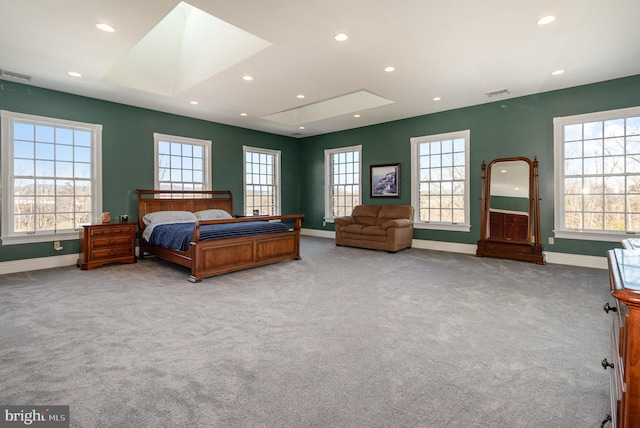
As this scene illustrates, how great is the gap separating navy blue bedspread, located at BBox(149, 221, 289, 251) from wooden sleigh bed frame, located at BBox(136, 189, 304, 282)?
0.25 feet

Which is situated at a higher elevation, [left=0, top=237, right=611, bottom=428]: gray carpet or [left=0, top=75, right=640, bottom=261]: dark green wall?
[left=0, top=75, right=640, bottom=261]: dark green wall

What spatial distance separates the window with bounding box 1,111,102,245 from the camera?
15.3 feet

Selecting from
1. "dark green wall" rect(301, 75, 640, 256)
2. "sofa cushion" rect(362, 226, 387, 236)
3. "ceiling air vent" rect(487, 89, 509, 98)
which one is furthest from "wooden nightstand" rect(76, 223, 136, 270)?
"ceiling air vent" rect(487, 89, 509, 98)

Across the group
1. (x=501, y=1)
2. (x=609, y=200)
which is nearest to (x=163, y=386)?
(x=501, y=1)

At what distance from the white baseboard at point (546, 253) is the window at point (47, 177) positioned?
5252mm

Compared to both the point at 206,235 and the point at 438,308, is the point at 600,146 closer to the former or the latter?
the point at 438,308

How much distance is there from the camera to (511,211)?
5.54 metres

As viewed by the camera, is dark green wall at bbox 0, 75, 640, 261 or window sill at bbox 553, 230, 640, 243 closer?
window sill at bbox 553, 230, 640, 243

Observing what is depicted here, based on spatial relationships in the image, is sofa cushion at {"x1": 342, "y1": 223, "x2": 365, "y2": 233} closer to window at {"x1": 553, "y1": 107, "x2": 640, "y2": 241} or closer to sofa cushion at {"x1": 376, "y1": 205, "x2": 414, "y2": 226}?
sofa cushion at {"x1": 376, "y1": 205, "x2": 414, "y2": 226}

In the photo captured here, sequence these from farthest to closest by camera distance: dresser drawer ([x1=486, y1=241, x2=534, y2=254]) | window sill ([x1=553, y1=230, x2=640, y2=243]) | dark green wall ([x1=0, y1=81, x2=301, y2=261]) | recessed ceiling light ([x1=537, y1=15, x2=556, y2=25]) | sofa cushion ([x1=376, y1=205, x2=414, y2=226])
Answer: sofa cushion ([x1=376, y1=205, x2=414, y2=226]), dresser drawer ([x1=486, y1=241, x2=534, y2=254]), dark green wall ([x1=0, y1=81, x2=301, y2=261]), window sill ([x1=553, y1=230, x2=640, y2=243]), recessed ceiling light ([x1=537, y1=15, x2=556, y2=25])

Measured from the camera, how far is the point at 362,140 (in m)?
7.73

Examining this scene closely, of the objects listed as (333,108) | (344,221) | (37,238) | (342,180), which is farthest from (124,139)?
(342,180)

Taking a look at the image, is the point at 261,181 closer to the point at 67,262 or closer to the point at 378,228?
the point at 378,228

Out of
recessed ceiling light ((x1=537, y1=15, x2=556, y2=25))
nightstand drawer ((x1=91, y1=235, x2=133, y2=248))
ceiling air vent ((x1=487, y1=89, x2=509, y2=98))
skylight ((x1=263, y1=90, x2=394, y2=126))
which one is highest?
skylight ((x1=263, y1=90, x2=394, y2=126))
